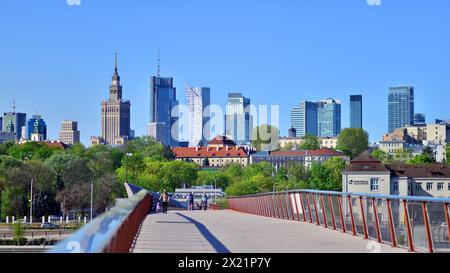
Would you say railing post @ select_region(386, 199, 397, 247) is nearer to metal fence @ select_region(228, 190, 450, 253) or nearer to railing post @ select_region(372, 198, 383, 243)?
metal fence @ select_region(228, 190, 450, 253)

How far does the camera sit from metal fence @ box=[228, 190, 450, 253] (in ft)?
53.6

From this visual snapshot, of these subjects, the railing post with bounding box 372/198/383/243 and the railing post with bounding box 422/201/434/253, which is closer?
the railing post with bounding box 422/201/434/253

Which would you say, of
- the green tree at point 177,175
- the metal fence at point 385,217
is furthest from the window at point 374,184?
the metal fence at point 385,217

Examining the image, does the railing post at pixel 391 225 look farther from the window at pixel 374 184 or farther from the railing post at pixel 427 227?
the window at pixel 374 184

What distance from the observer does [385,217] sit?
19.7 metres

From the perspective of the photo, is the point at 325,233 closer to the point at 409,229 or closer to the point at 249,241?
the point at 249,241

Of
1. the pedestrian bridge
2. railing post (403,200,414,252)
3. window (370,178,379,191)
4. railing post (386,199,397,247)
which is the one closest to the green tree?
window (370,178,379,191)

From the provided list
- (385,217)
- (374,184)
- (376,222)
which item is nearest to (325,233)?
(376,222)

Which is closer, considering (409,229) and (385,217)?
(409,229)

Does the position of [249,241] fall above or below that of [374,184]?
above

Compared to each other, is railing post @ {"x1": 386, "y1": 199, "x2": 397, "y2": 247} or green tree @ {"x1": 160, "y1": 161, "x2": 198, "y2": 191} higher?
railing post @ {"x1": 386, "y1": 199, "x2": 397, "y2": 247}

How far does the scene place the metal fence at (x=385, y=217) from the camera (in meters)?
16.3
